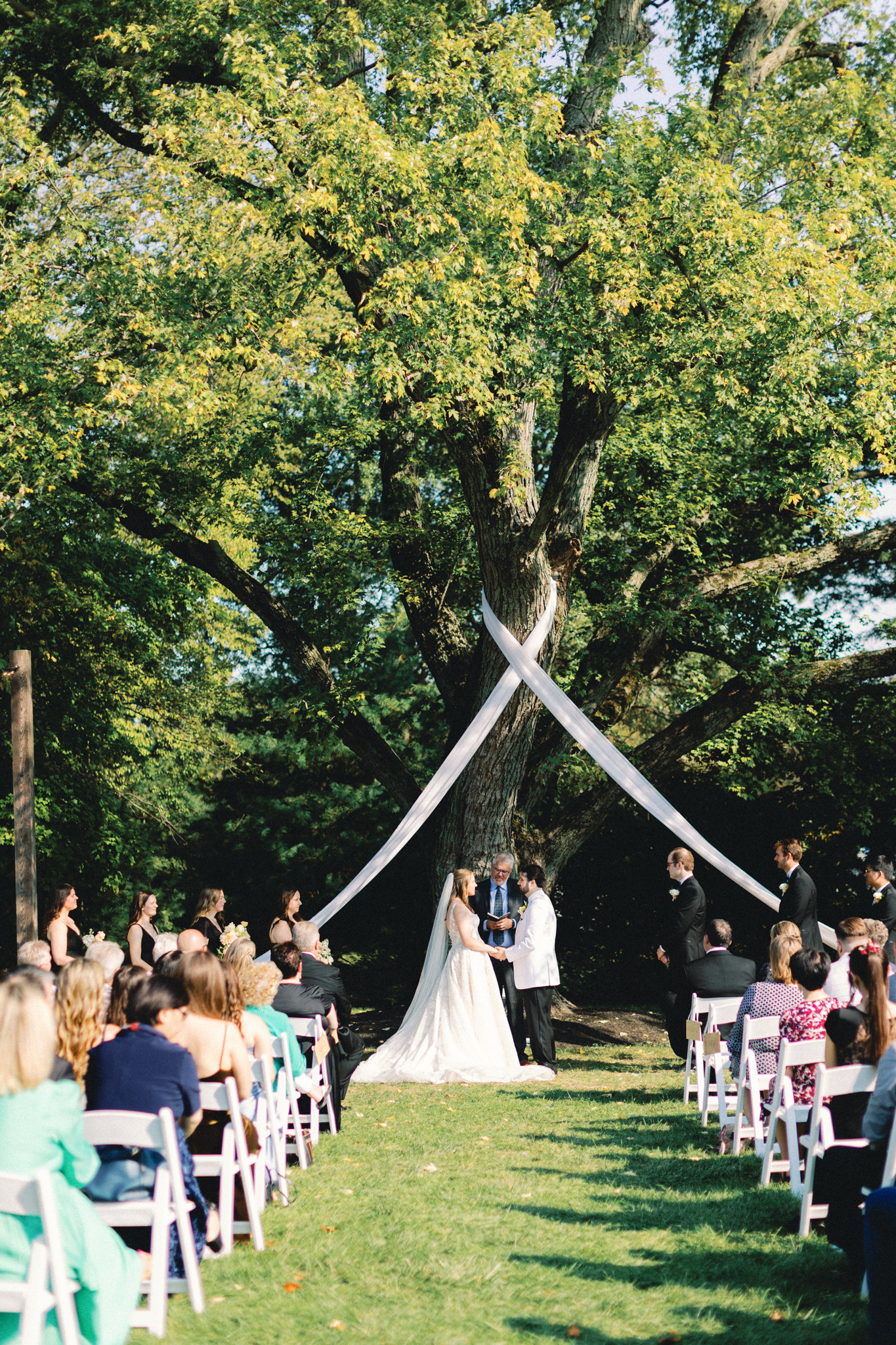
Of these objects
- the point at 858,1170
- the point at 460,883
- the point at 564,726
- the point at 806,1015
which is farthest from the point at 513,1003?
the point at 858,1170

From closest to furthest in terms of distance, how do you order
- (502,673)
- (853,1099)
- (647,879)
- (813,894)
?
(853,1099), (813,894), (502,673), (647,879)

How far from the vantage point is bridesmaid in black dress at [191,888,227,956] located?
883cm

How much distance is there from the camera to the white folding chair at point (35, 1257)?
323cm

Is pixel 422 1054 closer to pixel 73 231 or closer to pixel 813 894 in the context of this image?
pixel 813 894

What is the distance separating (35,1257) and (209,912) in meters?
5.64

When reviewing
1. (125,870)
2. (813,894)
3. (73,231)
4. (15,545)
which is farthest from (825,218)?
(125,870)

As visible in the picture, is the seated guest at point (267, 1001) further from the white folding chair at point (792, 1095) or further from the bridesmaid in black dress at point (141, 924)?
the bridesmaid in black dress at point (141, 924)

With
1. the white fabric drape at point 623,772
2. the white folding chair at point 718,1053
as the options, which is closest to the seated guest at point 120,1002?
the white folding chair at point 718,1053

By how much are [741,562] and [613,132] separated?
556cm

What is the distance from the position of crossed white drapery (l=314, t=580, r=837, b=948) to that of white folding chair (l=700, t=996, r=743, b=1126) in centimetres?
214

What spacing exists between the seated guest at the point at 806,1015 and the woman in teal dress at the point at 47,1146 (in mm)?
3416

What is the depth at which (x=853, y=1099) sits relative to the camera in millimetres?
4969

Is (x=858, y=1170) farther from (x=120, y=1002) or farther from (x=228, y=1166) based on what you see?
(x=120, y=1002)

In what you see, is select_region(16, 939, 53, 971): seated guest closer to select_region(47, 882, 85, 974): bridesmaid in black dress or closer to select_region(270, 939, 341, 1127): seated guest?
select_region(270, 939, 341, 1127): seated guest
